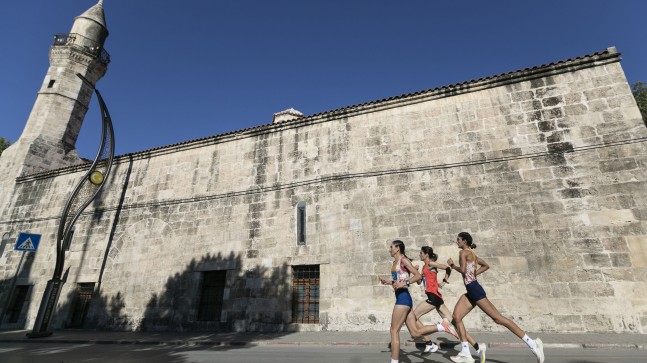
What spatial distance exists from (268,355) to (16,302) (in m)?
13.4

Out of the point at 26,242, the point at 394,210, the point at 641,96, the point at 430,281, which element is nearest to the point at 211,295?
the point at 26,242

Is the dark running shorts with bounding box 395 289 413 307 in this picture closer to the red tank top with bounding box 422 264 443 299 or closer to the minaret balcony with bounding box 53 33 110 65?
the red tank top with bounding box 422 264 443 299

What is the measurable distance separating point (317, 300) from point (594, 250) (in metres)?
6.89

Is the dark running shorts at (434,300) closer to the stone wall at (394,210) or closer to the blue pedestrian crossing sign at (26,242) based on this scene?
the stone wall at (394,210)

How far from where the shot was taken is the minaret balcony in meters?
18.0

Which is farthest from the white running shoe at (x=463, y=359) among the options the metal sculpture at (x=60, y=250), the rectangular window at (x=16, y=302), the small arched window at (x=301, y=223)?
the rectangular window at (x=16, y=302)

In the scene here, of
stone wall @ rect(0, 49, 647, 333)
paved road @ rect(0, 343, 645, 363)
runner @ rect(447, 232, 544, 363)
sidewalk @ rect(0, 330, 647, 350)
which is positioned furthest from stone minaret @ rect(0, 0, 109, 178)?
runner @ rect(447, 232, 544, 363)

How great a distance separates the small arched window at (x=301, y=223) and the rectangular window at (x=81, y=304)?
8.28 metres

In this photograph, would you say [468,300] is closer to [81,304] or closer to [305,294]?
[305,294]

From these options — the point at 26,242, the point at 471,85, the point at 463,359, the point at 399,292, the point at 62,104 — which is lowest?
the point at 463,359

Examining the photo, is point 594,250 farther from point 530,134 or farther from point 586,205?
point 530,134

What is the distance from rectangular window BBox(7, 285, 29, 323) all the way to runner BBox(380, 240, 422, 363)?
50.2ft

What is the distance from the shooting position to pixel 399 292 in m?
4.43

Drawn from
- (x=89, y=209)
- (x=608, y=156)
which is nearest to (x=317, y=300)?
(x=608, y=156)
